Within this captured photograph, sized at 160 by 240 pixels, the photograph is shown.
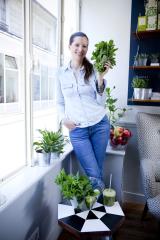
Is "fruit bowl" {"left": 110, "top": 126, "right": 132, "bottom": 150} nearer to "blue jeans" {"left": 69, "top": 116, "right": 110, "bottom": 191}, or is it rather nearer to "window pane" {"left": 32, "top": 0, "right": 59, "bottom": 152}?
"blue jeans" {"left": 69, "top": 116, "right": 110, "bottom": 191}

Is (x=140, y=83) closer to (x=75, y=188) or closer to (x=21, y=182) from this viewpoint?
(x=75, y=188)

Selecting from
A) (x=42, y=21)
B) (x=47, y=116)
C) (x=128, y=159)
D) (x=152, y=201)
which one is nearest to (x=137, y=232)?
(x=152, y=201)

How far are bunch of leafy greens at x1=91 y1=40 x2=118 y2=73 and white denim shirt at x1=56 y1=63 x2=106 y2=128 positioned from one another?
16 cm

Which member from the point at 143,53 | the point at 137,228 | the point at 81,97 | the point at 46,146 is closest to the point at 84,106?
the point at 81,97

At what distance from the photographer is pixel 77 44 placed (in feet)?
5.36

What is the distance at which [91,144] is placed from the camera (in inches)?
69.4

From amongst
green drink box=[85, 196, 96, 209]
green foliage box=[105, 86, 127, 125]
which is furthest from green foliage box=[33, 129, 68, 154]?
green foliage box=[105, 86, 127, 125]

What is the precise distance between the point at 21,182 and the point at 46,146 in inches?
14.1

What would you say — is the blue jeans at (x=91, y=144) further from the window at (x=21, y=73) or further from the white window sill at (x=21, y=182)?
the window at (x=21, y=73)

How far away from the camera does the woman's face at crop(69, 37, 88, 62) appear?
163 centimetres

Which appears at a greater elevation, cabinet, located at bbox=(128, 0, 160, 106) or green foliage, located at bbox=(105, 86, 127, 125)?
cabinet, located at bbox=(128, 0, 160, 106)

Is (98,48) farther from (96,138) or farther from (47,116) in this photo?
(47,116)

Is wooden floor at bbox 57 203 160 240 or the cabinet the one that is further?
the cabinet

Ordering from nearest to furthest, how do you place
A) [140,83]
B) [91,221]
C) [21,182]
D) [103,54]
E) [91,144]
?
[91,221]
[21,182]
[103,54]
[91,144]
[140,83]
